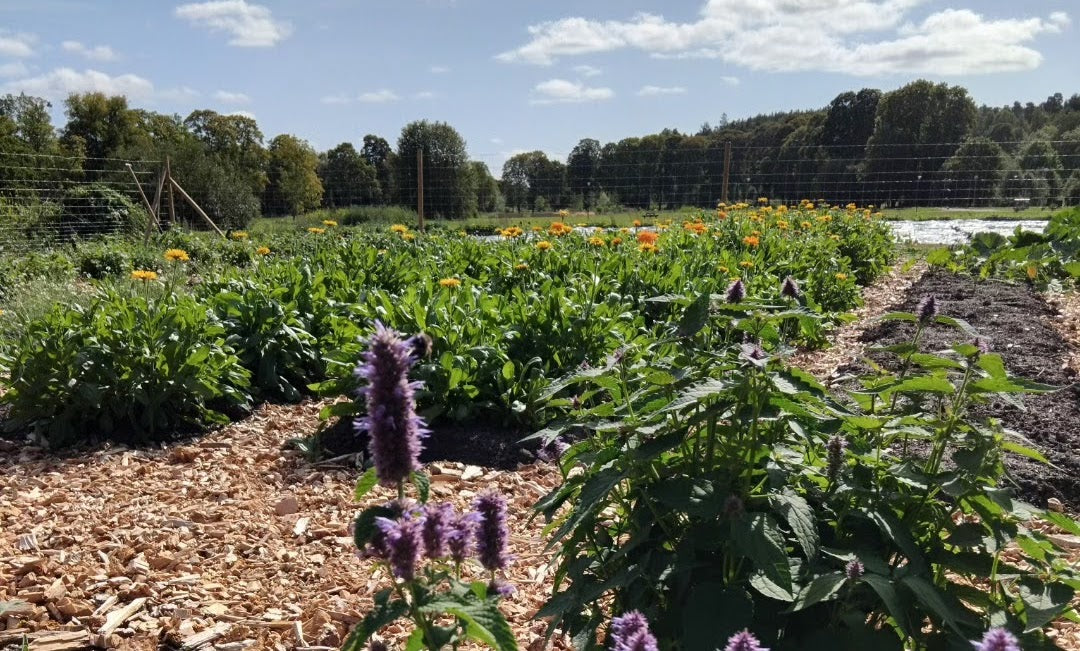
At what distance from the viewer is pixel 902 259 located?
11094mm

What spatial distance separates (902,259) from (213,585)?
10.9 metres

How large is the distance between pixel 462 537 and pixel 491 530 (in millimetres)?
103

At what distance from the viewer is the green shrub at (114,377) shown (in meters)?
3.75

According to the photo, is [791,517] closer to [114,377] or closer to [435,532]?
[435,532]

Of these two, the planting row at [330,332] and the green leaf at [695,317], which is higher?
the green leaf at [695,317]

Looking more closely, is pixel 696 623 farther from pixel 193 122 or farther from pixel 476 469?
pixel 193 122

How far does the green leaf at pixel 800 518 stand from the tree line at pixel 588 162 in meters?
15.1

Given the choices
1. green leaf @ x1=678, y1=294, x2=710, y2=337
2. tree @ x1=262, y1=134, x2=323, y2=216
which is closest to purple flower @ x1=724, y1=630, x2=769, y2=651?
green leaf @ x1=678, y1=294, x2=710, y2=337

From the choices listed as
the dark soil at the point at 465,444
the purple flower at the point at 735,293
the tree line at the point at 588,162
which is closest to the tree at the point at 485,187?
the tree line at the point at 588,162

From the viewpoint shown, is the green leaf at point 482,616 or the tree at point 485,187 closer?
the green leaf at point 482,616

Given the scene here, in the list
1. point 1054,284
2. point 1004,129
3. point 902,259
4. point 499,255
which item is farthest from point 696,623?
point 1004,129

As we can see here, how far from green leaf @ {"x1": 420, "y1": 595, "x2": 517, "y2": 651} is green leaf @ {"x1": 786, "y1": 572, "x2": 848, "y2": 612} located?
444 millimetres

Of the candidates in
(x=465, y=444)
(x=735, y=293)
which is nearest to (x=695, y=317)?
(x=735, y=293)

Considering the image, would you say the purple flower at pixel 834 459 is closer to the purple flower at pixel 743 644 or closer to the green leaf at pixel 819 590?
the green leaf at pixel 819 590
